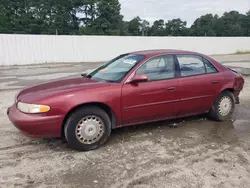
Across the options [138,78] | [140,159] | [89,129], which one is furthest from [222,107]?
[89,129]

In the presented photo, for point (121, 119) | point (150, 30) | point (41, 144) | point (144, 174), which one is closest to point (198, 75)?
point (121, 119)

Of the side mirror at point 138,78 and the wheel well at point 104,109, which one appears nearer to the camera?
the wheel well at point 104,109

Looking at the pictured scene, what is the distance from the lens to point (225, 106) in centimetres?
514

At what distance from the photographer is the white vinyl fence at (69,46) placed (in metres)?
17.1

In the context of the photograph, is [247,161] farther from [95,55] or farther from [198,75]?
[95,55]

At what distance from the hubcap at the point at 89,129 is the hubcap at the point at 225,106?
2.67 m

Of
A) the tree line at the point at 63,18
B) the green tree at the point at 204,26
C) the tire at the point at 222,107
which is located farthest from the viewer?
the green tree at the point at 204,26

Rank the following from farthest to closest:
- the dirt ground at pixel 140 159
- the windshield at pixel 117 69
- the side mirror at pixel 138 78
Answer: the windshield at pixel 117 69, the side mirror at pixel 138 78, the dirt ground at pixel 140 159

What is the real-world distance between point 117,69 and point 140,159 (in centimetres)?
172

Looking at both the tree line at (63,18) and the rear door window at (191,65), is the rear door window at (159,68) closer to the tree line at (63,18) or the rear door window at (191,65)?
the rear door window at (191,65)

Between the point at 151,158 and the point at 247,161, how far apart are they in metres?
1.37

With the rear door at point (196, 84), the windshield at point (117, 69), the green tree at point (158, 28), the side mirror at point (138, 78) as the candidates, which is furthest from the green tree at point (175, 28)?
the side mirror at point (138, 78)

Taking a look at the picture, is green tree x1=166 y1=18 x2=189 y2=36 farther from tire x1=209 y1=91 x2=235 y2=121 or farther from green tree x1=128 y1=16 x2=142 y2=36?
tire x1=209 y1=91 x2=235 y2=121

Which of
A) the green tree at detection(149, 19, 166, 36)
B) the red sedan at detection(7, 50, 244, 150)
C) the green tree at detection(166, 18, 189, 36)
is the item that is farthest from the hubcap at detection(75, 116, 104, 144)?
the green tree at detection(166, 18, 189, 36)
